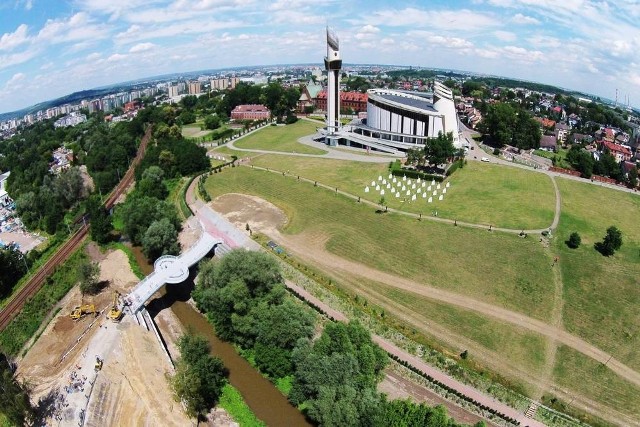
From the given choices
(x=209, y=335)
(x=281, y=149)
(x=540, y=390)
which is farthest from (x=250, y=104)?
(x=540, y=390)

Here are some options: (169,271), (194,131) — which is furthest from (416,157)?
(194,131)

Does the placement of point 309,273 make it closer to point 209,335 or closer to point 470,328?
point 209,335

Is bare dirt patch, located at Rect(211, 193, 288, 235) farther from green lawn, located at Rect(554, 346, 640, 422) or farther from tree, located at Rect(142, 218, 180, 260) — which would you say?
green lawn, located at Rect(554, 346, 640, 422)

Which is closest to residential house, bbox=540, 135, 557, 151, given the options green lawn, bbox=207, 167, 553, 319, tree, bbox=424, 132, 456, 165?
tree, bbox=424, 132, 456, 165

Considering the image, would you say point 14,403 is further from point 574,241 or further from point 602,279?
point 574,241

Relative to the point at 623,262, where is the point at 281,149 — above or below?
above
